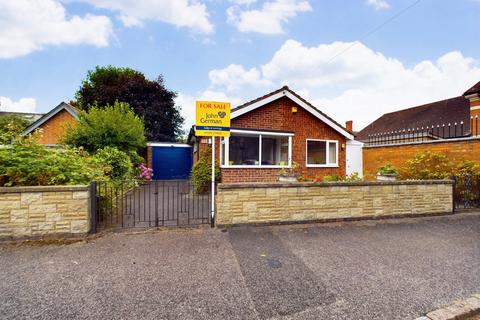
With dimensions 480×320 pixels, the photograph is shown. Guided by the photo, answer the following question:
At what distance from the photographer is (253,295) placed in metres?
2.64

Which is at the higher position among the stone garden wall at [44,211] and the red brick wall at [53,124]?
the red brick wall at [53,124]

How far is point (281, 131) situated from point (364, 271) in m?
6.95

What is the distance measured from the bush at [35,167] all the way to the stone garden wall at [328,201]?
321cm

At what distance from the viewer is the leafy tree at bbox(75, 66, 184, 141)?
20.3 metres

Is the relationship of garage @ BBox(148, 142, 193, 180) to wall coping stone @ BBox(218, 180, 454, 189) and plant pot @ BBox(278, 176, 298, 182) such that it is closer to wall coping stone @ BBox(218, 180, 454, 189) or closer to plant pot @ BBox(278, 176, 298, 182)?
plant pot @ BBox(278, 176, 298, 182)

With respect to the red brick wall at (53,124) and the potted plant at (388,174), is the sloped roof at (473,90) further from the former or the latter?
the red brick wall at (53,124)

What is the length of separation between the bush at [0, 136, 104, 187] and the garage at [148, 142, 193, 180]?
10.3 m

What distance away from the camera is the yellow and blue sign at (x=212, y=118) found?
194 inches

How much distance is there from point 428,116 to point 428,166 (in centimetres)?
1676

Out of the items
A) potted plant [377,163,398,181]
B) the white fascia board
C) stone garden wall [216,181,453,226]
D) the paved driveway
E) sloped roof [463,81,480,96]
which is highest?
sloped roof [463,81,480,96]

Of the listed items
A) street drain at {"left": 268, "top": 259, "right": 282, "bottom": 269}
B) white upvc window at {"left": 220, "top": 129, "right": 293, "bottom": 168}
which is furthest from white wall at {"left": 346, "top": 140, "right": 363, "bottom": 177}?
street drain at {"left": 268, "top": 259, "right": 282, "bottom": 269}

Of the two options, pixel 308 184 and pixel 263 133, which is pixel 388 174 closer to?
pixel 308 184

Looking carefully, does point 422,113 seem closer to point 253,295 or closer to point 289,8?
point 289,8

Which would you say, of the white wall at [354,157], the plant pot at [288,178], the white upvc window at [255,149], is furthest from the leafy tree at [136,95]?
the plant pot at [288,178]
